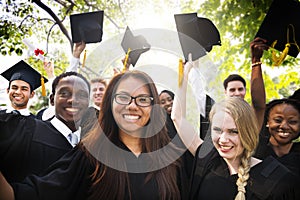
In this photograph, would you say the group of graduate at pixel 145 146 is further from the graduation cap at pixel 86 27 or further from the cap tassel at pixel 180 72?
the graduation cap at pixel 86 27

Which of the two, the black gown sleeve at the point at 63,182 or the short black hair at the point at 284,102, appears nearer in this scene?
the black gown sleeve at the point at 63,182

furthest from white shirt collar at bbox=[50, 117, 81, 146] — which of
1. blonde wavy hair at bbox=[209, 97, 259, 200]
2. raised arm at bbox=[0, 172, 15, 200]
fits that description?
blonde wavy hair at bbox=[209, 97, 259, 200]

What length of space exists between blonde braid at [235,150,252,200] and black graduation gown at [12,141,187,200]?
579mm

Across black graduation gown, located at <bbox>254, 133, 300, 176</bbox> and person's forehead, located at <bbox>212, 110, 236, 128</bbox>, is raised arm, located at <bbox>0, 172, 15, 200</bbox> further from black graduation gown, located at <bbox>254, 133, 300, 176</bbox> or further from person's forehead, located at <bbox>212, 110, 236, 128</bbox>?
black graduation gown, located at <bbox>254, 133, 300, 176</bbox>

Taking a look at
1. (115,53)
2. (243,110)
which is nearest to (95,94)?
(115,53)

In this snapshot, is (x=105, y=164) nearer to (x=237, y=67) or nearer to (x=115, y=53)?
(x=115, y=53)

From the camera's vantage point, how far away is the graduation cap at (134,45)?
3.22 m

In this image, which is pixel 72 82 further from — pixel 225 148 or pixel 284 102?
pixel 284 102

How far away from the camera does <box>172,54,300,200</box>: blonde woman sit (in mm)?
2740

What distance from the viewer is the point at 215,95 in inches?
123

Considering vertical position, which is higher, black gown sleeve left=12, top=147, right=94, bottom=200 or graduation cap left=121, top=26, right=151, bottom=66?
graduation cap left=121, top=26, right=151, bottom=66

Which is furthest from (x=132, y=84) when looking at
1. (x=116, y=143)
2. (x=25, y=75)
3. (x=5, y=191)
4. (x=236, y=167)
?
(x=25, y=75)

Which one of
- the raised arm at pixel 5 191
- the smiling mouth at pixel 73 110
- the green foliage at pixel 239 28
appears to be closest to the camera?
the raised arm at pixel 5 191

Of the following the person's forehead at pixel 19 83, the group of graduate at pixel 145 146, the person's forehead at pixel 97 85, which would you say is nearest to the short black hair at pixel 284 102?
the group of graduate at pixel 145 146
